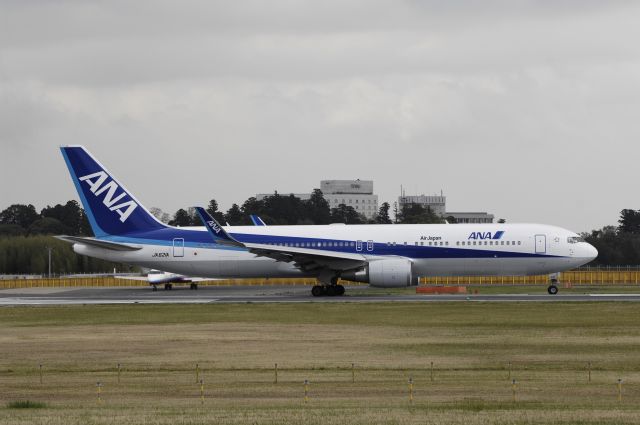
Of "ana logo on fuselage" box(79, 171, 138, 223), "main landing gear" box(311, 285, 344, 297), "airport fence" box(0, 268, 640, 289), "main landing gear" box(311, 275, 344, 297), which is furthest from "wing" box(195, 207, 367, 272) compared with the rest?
"airport fence" box(0, 268, 640, 289)

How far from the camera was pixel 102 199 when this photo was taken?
64.1 m

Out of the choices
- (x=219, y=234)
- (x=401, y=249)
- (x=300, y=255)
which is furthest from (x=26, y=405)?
(x=401, y=249)

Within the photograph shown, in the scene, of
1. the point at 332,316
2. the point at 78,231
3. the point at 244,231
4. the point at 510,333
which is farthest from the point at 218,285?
the point at 78,231

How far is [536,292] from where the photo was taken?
6359cm

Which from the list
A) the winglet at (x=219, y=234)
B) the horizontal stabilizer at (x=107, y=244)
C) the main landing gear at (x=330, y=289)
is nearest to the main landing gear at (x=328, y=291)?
the main landing gear at (x=330, y=289)

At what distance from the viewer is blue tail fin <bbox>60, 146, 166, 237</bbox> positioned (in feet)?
211

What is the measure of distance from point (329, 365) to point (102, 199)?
3794 cm

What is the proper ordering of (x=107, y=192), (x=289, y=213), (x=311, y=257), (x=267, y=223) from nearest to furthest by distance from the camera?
(x=311, y=257) < (x=107, y=192) < (x=267, y=223) < (x=289, y=213)

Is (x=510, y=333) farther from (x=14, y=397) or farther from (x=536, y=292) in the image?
(x=536, y=292)

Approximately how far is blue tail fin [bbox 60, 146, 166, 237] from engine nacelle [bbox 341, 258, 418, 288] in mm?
14901

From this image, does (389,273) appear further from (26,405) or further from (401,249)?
(26,405)

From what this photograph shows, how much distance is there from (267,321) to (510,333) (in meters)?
11.2

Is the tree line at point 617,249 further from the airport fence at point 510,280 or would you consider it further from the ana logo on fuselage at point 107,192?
the ana logo on fuselage at point 107,192

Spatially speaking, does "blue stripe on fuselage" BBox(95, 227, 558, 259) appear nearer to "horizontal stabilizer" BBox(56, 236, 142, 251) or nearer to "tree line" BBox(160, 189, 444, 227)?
"horizontal stabilizer" BBox(56, 236, 142, 251)
